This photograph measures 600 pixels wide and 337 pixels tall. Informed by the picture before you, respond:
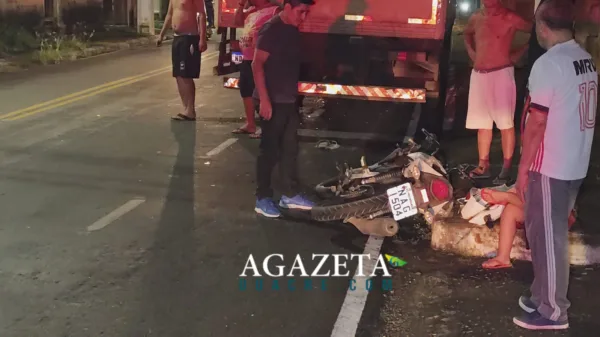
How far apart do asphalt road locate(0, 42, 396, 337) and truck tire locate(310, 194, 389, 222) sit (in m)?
0.10

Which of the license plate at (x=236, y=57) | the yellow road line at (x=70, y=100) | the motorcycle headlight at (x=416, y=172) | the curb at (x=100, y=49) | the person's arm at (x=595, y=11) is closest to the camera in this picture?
the motorcycle headlight at (x=416, y=172)

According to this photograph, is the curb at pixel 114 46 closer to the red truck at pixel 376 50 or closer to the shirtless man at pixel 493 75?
Answer: the red truck at pixel 376 50

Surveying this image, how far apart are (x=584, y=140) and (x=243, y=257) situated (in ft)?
7.98

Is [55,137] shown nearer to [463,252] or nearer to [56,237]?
[56,237]

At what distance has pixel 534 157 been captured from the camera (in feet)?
13.0

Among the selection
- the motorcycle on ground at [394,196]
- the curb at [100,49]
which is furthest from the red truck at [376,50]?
the curb at [100,49]

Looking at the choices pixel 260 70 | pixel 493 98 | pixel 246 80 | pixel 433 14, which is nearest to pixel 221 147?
pixel 246 80

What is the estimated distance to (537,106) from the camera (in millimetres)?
3875

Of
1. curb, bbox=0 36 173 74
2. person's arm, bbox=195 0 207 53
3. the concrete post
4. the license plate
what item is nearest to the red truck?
the license plate

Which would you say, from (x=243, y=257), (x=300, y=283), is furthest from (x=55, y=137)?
(x=300, y=283)

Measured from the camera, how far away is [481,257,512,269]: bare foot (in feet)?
16.2

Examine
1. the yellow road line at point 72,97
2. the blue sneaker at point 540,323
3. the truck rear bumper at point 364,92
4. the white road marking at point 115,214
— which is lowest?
the yellow road line at point 72,97

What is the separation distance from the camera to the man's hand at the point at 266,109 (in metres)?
5.88

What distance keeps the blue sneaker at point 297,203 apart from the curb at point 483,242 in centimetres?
123
